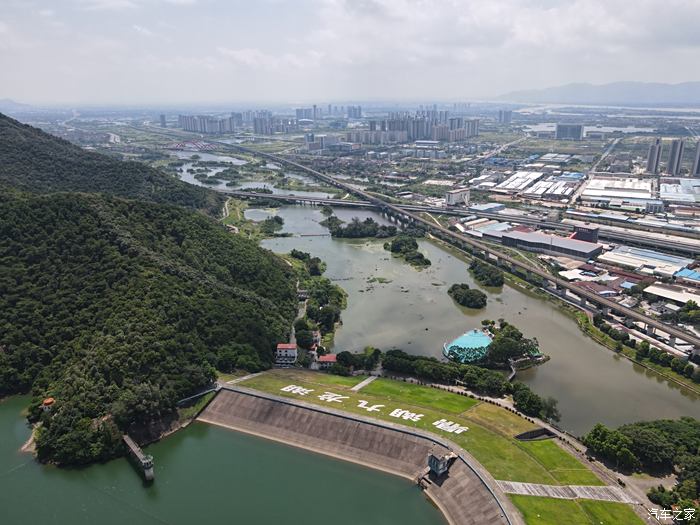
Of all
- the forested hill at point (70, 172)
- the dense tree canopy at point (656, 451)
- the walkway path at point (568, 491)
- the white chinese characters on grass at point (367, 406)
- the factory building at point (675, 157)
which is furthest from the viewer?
the factory building at point (675, 157)

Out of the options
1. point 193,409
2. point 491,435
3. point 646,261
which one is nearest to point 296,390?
point 193,409

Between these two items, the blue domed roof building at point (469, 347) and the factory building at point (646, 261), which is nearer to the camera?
the blue domed roof building at point (469, 347)

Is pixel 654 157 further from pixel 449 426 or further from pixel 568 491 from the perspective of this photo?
pixel 568 491

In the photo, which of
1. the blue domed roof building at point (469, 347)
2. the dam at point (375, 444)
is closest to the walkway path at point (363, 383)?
the dam at point (375, 444)

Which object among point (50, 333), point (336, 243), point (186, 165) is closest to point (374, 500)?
point (50, 333)

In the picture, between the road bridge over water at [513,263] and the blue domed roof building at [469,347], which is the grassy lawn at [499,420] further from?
the road bridge over water at [513,263]

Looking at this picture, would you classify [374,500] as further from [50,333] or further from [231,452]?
[50,333]

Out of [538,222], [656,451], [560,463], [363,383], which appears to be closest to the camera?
[656,451]
